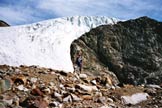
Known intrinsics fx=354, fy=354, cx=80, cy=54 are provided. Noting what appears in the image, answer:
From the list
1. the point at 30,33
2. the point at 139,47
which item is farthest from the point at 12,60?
the point at 139,47

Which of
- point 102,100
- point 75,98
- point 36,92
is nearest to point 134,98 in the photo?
point 102,100

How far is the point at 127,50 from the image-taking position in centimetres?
2177

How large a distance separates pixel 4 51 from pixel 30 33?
12.1 ft

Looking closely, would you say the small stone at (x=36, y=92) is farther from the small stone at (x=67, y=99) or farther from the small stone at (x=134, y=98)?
the small stone at (x=134, y=98)

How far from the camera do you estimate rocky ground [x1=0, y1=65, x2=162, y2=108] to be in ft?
31.7

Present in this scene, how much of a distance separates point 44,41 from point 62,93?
806 cm

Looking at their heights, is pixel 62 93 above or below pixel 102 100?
above

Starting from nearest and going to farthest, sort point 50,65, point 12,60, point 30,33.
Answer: point 12,60 < point 50,65 < point 30,33

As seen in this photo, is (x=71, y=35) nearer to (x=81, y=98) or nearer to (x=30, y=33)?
(x=30, y=33)

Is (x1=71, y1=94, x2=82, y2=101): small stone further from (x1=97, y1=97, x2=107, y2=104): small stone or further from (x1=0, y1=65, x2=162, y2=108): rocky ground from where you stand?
(x1=97, y1=97, x2=107, y2=104): small stone

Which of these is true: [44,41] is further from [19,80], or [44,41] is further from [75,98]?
[75,98]

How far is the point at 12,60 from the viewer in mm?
14594

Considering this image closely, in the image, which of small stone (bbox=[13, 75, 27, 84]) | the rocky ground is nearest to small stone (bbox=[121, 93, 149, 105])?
the rocky ground

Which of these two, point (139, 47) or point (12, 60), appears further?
point (139, 47)
